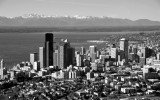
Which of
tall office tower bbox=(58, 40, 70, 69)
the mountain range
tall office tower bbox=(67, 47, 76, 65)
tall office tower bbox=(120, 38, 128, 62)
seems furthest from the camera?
the mountain range

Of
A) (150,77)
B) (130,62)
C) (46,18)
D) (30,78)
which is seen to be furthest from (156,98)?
(46,18)

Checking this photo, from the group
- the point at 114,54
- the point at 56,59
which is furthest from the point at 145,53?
the point at 56,59

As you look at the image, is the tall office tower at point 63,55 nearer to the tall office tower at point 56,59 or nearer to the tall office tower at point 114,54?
the tall office tower at point 56,59

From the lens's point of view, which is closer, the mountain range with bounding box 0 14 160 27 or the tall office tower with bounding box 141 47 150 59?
the tall office tower with bounding box 141 47 150 59

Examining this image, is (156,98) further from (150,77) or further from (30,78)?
(30,78)

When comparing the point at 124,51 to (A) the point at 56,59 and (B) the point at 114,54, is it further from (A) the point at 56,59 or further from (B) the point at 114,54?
(A) the point at 56,59

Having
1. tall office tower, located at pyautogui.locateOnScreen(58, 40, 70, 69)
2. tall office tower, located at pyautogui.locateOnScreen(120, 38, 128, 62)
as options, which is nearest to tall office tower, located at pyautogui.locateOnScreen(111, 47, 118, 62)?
tall office tower, located at pyautogui.locateOnScreen(120, 38, 128, 62)

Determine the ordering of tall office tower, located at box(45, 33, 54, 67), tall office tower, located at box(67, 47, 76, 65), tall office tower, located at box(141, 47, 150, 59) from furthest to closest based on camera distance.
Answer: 1. tall office tower, located at box(141, 47, 150, 59)
2. tall office tower, located at box(67, 47, 76, 65)
3. tall office tower, located at box(45, 33, 54, 67)

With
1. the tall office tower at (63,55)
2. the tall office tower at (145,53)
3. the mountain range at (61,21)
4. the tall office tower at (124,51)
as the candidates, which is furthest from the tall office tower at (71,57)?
the mountain range at (61,21)

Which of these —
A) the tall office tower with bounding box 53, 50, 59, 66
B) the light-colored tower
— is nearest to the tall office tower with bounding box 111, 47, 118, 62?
the light-colored tower

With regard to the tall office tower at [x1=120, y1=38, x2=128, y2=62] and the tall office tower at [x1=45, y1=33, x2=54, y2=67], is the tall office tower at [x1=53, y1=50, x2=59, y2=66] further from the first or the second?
the tall office tower at [x1=120, y1=38, x2=128, y2=62]

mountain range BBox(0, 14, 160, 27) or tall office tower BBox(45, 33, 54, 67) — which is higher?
mountain range BBox(0, 14, 160, 27)
